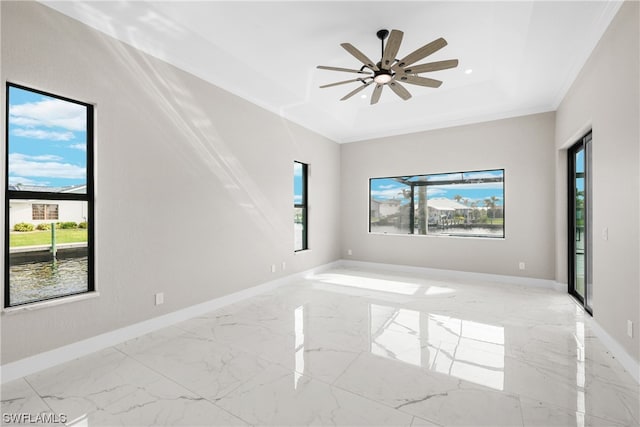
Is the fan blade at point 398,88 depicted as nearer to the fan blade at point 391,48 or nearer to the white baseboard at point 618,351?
the fan blade at point 391,48

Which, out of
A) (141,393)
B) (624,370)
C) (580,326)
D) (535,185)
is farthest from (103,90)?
(535,185)

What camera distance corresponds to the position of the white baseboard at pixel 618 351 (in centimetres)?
224

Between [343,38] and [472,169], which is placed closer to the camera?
[343,38]

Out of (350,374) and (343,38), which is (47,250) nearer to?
(350,374)

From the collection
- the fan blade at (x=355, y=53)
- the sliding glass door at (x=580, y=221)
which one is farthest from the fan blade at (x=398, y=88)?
the sliding glass door at (x=580, y=221)

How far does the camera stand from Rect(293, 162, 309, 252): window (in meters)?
5.67

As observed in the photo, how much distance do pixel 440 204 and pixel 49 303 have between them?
575cm

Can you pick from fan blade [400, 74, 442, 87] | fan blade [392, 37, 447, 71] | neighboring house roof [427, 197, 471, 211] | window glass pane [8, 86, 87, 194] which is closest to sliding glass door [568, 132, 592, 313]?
neighboring house roof [427, 197, 471, 211]

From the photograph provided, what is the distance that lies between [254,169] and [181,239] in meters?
1.51

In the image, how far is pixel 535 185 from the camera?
4922mm

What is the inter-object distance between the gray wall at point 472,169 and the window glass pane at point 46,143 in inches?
192

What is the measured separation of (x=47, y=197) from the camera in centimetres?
252

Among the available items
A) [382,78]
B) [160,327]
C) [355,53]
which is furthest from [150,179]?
[382,78]

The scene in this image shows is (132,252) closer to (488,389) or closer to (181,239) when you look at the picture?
(181,239)
